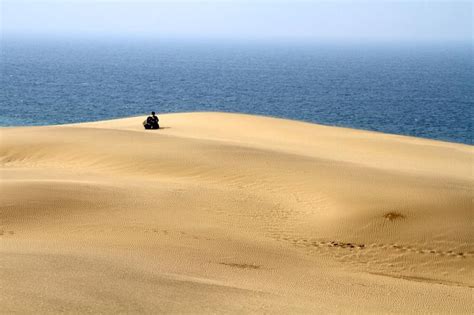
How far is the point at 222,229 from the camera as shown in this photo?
1327 centimetres

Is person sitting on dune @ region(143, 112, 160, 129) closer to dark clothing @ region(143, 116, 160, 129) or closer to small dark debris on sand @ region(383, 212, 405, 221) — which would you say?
dark clothing @ region(143, 116, 160, 129)

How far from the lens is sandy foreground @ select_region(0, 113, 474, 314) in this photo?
9.03 m

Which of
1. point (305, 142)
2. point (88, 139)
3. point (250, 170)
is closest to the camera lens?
point (250, 170)

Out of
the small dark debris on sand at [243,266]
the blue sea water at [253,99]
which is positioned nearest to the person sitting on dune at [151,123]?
the blue sea water at [253,99]

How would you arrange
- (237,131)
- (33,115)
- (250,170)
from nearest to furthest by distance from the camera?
(250,170), (237,131), (33,115)

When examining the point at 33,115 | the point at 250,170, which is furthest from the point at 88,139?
the point at 33,115

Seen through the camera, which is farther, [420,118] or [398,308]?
[420,118]

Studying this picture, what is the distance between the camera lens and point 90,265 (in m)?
9.67

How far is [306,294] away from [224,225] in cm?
402

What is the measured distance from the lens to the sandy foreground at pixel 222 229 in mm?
9031

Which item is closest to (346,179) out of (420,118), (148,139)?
(148,139)

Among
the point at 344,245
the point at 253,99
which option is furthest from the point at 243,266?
the point at 253,99

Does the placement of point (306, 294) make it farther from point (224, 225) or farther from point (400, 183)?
point (400, 183)

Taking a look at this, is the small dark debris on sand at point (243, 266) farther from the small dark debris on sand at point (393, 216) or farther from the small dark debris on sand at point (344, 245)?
the small dark debris on sand at point (393, 216)
